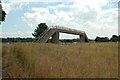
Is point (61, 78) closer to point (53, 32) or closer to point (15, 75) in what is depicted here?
point (15, 75)

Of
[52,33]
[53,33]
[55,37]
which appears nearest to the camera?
[52,33]

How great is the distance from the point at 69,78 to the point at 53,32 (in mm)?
36438

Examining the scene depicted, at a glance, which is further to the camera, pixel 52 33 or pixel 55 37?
pixel 55 37

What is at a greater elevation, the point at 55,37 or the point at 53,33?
the point at 53,33

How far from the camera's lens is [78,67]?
727 cm

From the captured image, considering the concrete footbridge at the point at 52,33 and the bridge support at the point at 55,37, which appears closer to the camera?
the concrete footbridge at the point at 52,33

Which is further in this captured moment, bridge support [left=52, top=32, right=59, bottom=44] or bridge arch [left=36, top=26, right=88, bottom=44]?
bridge support [left=52, top=32, right=59, bottom=44]

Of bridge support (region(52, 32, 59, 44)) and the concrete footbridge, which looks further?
bridge support (region(52, 32, 59, 44))

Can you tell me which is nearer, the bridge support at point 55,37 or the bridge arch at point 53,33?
the bridge arch at point 53,33

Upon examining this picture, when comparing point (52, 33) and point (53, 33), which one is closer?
point (52, 33)

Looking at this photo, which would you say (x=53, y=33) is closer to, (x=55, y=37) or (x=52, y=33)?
(x=52, y=33)

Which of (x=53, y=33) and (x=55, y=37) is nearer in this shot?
(x=53, y=33)

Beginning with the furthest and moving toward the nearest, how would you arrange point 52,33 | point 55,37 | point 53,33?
point 55,37, point 53,33, point 52,33

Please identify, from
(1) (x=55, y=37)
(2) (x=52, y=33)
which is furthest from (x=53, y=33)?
(1) (x=55, y=37)
